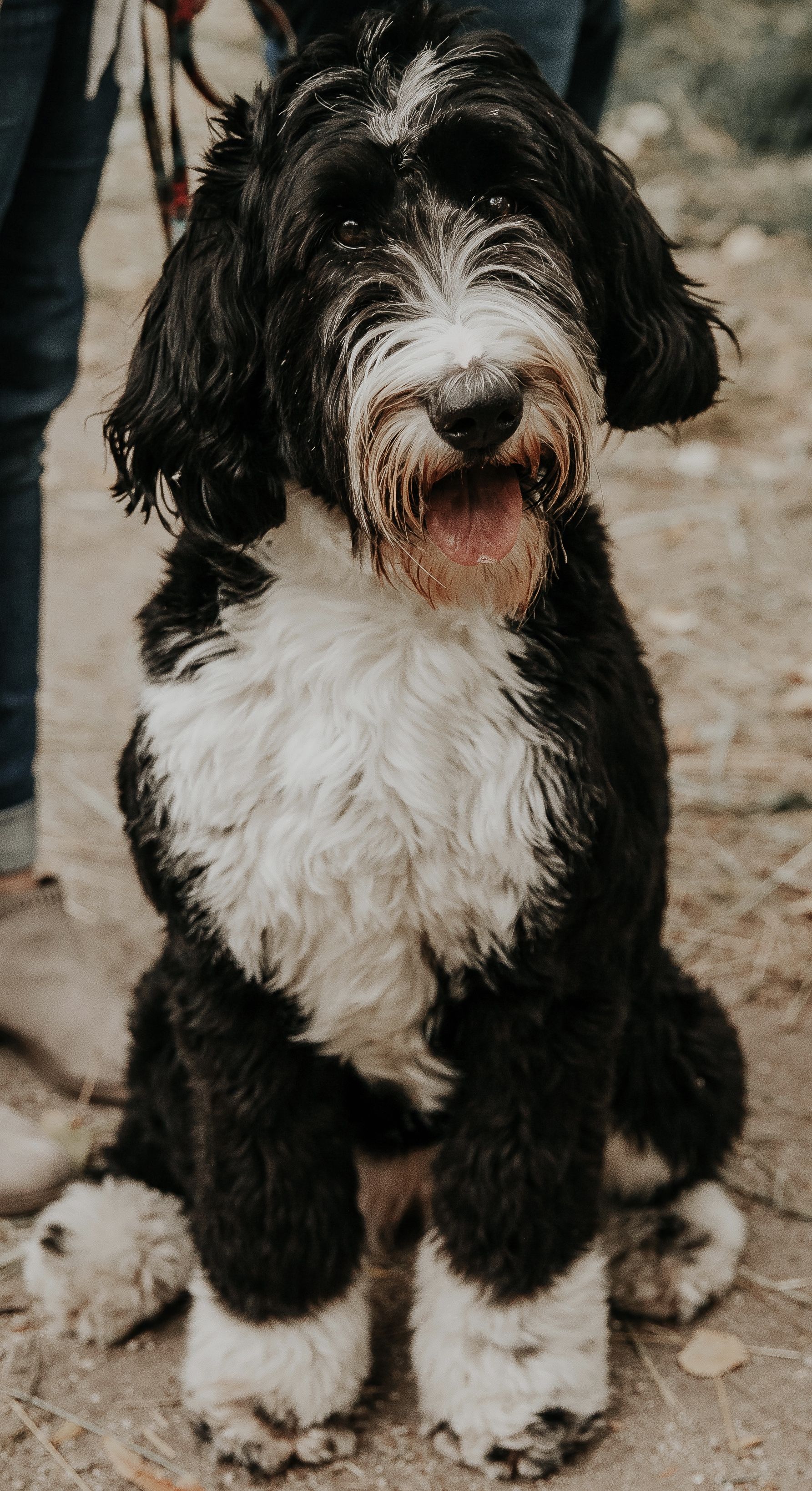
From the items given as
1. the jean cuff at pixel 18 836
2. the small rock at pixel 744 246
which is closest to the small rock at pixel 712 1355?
the jean cuff at pixel 18 836

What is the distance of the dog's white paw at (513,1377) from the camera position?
1.96 metres

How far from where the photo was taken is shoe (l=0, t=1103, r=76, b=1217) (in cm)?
240

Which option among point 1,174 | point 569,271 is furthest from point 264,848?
point 1,174

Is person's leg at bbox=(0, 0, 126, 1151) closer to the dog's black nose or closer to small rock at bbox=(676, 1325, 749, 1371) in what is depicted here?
the dog's black nose

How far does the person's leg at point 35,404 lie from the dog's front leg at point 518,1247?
2.71ft

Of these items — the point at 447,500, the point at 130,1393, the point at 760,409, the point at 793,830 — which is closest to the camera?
the point at 447,500

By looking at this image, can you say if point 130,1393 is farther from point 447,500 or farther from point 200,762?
point 447,500

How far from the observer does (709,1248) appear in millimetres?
2213

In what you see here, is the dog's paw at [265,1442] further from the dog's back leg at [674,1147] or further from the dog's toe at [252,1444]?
the dog's back leg at [674,1147]

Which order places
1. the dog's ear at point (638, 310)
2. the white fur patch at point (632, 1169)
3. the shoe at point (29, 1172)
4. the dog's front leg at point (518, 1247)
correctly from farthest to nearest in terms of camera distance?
the shoe at point (29, 1172)
the white fur patch at point (632, 1169)
the dog's front leg at point (518, 1247)
the dog's ear at point (638, 310)

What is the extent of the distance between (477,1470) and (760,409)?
395cm

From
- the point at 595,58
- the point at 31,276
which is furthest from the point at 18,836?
the point at 595,58

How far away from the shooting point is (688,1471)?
6.42 ft

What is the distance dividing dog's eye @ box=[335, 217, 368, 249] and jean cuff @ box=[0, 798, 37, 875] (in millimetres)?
1399
